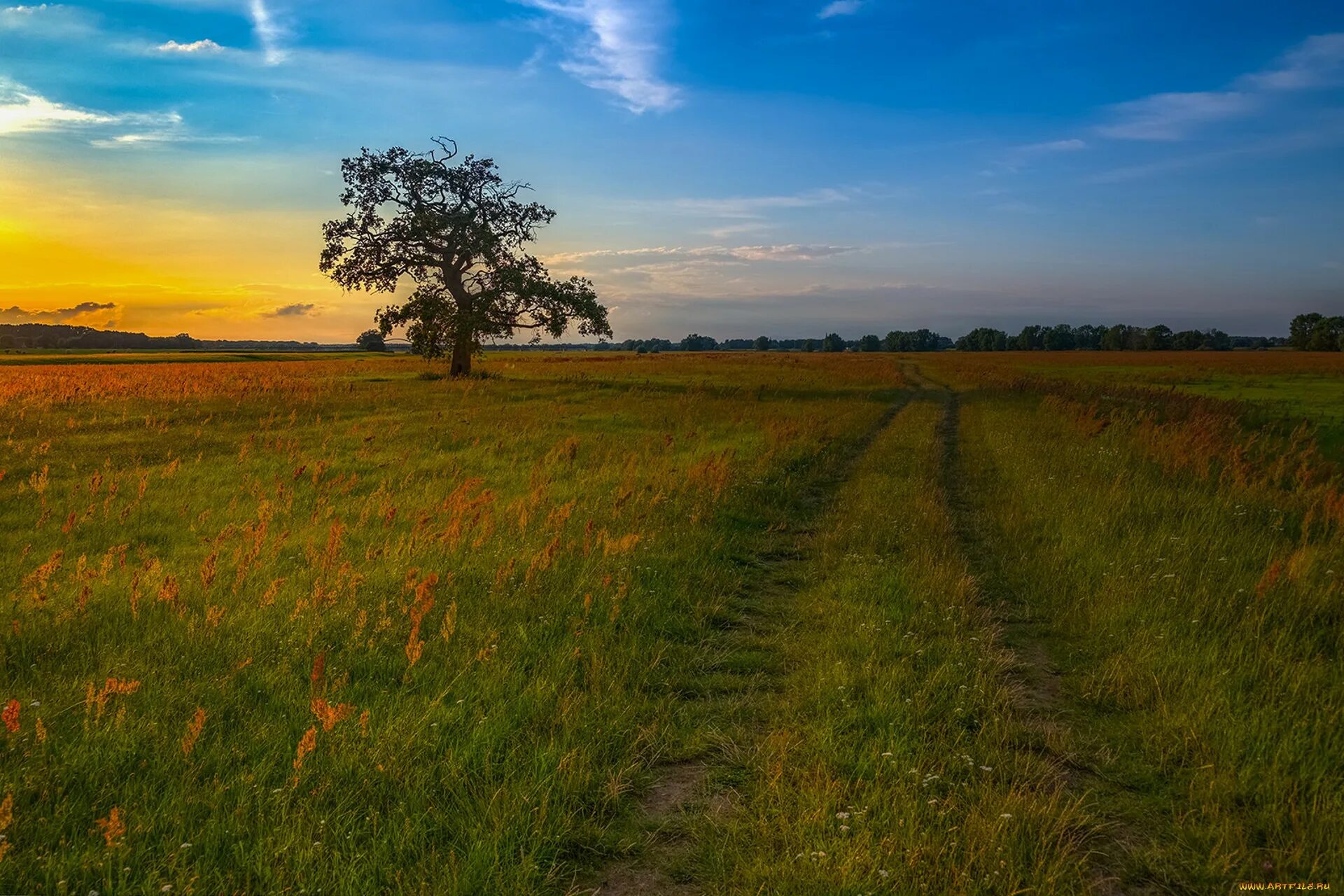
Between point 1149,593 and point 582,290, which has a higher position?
point 582,290

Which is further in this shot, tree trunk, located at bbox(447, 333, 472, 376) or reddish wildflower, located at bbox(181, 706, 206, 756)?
tree trunk, located at bbox(447, 333, 472, 376)

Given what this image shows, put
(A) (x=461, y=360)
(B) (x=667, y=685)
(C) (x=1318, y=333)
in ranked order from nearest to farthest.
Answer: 1. (B) (x=667, y=685)
2. (A) (x=461, y=360)
3. (C) (x=1318, y=333)

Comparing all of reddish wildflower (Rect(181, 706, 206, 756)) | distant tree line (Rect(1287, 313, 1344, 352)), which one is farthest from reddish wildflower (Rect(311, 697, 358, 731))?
distant tree line (Rect(1287, 313, 1344, 352))

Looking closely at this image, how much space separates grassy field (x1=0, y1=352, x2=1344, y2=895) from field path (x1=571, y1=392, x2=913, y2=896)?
0.03 meters

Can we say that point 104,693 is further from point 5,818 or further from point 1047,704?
point 1047,704

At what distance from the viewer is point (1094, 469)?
44.4 ft

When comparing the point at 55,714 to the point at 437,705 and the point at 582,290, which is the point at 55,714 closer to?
the point at 437,705

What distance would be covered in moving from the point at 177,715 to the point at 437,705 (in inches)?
67.4

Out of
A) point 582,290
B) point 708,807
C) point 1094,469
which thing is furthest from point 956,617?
point 582,290

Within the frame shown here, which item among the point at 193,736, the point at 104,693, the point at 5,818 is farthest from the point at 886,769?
the point at 104,693

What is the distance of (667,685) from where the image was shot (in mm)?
5434

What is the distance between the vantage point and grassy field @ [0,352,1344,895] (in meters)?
3.52

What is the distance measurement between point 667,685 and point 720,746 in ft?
3.06

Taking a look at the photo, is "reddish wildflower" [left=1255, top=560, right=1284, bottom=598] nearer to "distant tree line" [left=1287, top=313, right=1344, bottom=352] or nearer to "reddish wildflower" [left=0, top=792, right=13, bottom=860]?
"reddish wildflower" [left=0, top=792, right=13, bottom=860]
